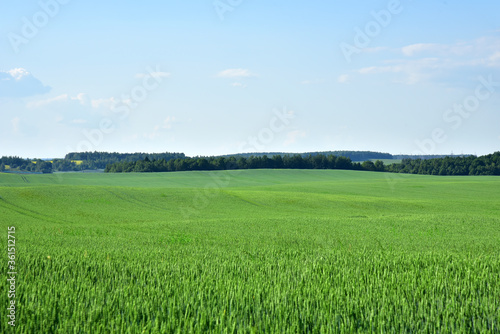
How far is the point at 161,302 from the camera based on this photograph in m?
5.07

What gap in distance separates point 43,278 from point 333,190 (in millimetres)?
54797

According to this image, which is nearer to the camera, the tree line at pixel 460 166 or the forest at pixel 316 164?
the tree line at pixel 460 166

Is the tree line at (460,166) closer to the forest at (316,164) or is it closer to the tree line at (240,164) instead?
the forest at (316,164)

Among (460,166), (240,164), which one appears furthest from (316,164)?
(460,166)

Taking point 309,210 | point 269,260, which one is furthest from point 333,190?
point 269,260

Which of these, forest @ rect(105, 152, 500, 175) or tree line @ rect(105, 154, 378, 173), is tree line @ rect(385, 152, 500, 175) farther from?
tree line @ rect(105, 154, 378, 173)

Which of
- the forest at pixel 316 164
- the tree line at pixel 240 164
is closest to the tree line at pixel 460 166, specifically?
the forest at pixel 316 164

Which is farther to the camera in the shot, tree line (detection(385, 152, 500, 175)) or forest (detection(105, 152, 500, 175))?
forest (detection(105, 152, 500, 175))

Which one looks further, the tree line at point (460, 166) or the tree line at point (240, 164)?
the tree line at point (240, 164)

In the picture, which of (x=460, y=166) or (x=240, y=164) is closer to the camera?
(x=460, y=166)

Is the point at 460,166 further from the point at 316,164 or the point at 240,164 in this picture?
the point at 240,164

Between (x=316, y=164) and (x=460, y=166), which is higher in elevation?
(x=316, y=164)

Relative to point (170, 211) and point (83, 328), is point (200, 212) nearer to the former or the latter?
point (170, 211)

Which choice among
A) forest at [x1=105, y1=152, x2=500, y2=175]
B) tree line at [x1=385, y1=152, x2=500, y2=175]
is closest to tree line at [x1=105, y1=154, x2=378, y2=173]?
forest at [x1=105, y1=152, x2=500, y2=175]
